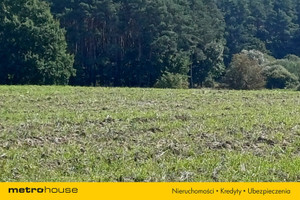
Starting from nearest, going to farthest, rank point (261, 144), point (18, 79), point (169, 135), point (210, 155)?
1. point (210, 155)
2. point (261, 144)
3. point (169, 135)
4. point (18, 79)

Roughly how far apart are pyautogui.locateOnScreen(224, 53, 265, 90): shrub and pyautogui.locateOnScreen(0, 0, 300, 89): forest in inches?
2.9

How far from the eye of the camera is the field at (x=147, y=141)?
24.8ft

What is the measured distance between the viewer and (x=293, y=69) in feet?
149

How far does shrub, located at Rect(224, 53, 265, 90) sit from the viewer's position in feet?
130

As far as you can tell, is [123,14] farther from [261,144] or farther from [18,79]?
[261,144]

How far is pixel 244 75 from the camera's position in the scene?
40.3 metres

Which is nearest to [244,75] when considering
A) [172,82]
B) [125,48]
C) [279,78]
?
[279,78]

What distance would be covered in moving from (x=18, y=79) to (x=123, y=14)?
14.6m
